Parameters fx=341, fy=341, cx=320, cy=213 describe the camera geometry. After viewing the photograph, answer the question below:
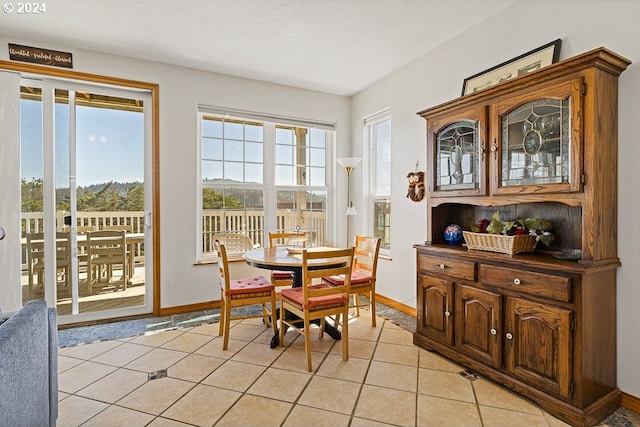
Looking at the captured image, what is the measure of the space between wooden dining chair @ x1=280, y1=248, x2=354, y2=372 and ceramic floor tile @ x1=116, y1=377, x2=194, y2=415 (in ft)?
2.81

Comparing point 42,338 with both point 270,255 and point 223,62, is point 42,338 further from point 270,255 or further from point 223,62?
point 223,62

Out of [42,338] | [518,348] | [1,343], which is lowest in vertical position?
[518,348]

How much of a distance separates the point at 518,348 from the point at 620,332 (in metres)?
0.58

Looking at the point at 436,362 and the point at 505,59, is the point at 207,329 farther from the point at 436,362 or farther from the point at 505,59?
the point at 505,59

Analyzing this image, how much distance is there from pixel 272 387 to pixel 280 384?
6 cm

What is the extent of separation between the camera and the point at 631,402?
1.98 metres

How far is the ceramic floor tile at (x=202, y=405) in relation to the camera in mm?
1905

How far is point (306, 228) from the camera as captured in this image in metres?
4.63

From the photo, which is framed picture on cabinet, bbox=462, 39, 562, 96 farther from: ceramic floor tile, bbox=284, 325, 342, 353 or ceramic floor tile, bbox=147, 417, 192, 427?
ceramic floor tile, bbox=147, 417, 192, 427

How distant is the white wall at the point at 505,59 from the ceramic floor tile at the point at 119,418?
265 centimetres

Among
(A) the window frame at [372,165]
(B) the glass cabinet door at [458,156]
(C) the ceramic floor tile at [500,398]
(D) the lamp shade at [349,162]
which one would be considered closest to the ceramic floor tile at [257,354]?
(C) the ceramic floor tile at [500,398]

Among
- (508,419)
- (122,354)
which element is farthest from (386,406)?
(122,354)

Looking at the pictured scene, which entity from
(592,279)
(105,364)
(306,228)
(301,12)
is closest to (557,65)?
(592,279)

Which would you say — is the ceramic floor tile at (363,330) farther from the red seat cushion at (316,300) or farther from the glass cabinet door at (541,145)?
the glass cabinet door at (541,145)
